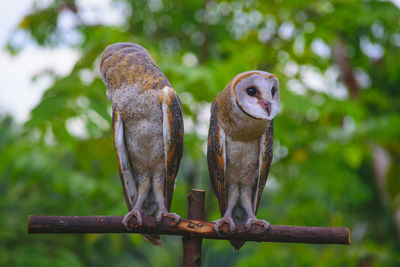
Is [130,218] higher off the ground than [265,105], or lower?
lower

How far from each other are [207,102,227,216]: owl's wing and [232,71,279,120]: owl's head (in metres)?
0.17

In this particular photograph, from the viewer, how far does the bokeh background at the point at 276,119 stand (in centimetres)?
284

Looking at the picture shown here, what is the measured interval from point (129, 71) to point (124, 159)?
0.32m

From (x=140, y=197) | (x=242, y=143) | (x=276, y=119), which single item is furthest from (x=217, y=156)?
(x=276, y=119)

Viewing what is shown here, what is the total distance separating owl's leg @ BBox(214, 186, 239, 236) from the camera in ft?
4.12

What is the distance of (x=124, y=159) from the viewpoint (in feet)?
4.66

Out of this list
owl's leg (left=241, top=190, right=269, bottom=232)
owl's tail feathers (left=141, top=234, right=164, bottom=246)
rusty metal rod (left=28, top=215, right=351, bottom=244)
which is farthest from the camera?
owl's tail feathers (left=141, top=234, right=164, bottom=246)

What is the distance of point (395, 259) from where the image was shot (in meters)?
3.65

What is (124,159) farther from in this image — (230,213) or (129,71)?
(230,213)

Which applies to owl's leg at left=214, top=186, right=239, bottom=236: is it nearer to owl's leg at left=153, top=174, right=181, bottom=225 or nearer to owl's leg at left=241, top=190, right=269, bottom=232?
owl's leg at left=241, top=190, right=269, bottom=232

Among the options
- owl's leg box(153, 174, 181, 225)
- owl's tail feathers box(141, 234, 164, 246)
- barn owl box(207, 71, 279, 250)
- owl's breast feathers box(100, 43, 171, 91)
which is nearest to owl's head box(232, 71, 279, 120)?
barn owl box(207, 71, 279, 250)

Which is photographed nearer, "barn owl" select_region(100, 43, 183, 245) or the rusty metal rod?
the rusty metal rod

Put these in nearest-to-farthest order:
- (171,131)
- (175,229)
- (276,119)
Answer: (175,229)
(171,131)
(276,119)

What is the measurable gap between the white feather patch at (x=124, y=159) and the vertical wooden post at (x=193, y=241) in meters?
0.26
